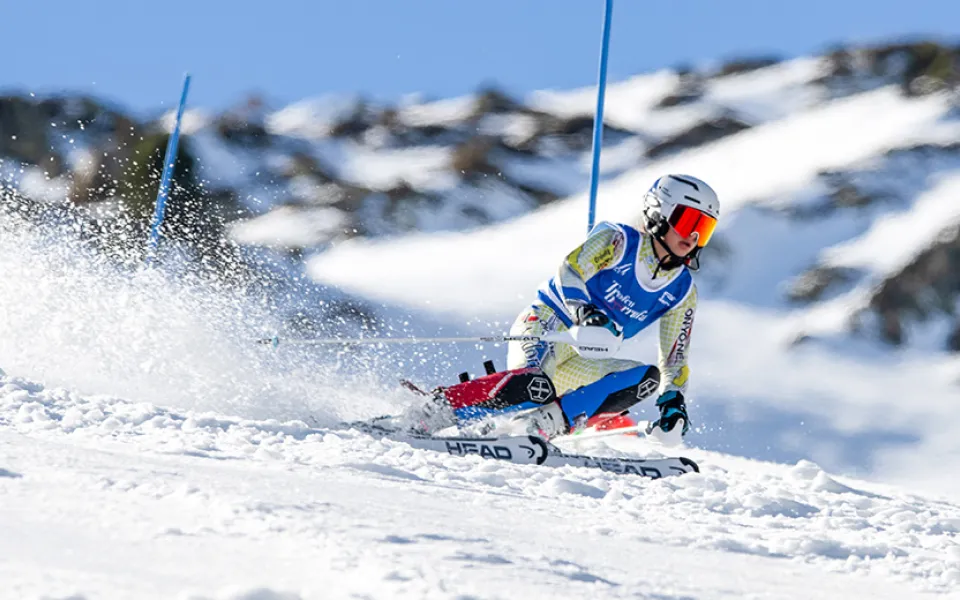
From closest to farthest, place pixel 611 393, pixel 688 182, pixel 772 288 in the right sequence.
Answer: pixel 611 393 < pixel 688 182 < pixel 772 288

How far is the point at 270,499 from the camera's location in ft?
9.02

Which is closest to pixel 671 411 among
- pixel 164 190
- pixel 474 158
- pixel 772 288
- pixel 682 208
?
pixel 682 208

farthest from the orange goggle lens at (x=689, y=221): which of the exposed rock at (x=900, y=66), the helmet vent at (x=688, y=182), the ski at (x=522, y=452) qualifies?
the exposed rock at (x=900, y=66)

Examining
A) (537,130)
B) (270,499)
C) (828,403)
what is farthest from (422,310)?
(270,499)

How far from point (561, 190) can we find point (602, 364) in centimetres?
2653

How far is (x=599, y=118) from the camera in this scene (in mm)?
8555

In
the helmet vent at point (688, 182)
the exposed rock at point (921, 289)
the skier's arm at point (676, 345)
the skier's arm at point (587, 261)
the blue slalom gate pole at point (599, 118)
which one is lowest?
the skier's arm at point (676, 345)

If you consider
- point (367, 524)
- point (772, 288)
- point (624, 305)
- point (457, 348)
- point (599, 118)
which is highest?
point (772, 288)

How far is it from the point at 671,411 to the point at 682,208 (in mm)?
950

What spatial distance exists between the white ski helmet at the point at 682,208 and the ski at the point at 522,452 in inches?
43.1

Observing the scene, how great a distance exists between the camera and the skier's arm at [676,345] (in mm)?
5660

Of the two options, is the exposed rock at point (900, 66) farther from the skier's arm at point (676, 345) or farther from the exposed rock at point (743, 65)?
the skier's arm at point (676, 345)

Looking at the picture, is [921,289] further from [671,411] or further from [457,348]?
[671,411]

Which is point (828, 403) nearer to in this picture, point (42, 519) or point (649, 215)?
point (649, 215)
